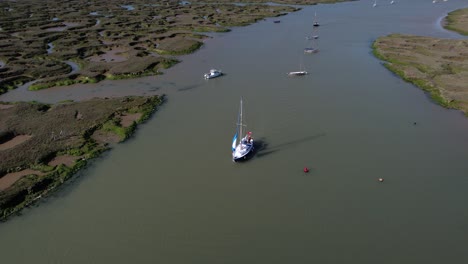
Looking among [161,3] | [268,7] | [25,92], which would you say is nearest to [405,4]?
[268,7]

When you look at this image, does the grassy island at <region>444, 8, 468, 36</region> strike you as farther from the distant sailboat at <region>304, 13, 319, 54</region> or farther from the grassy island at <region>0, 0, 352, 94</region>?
the grassy island at <region>0, 0, 352, 94</region>

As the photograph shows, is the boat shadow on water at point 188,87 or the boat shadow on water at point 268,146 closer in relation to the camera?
the boat shadow on water at point 268,146

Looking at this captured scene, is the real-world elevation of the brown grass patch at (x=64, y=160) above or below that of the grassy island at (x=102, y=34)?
below

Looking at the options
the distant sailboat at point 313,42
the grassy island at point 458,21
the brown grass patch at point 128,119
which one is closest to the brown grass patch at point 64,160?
the brown grass patch at point 128,119

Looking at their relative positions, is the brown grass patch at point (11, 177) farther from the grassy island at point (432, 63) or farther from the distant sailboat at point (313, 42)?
the distant sailboat at point (313, 42)

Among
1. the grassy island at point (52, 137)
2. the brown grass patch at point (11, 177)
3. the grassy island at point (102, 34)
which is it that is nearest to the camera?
the grassy island at point (52, 137)

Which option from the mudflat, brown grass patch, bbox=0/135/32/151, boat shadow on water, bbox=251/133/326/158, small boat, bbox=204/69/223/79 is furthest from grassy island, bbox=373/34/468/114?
brown grass patch, bbox=0/135/32/151

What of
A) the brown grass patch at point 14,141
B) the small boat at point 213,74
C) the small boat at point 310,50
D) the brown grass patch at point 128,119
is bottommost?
the brown grass patch at point 14,141

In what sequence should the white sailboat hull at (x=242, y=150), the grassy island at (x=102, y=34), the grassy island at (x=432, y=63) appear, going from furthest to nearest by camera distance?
the grassy island at (x=102, y=34)
the grassy island at (x=432, y=63)
the white sailboat hull at (x=242, y=150)
